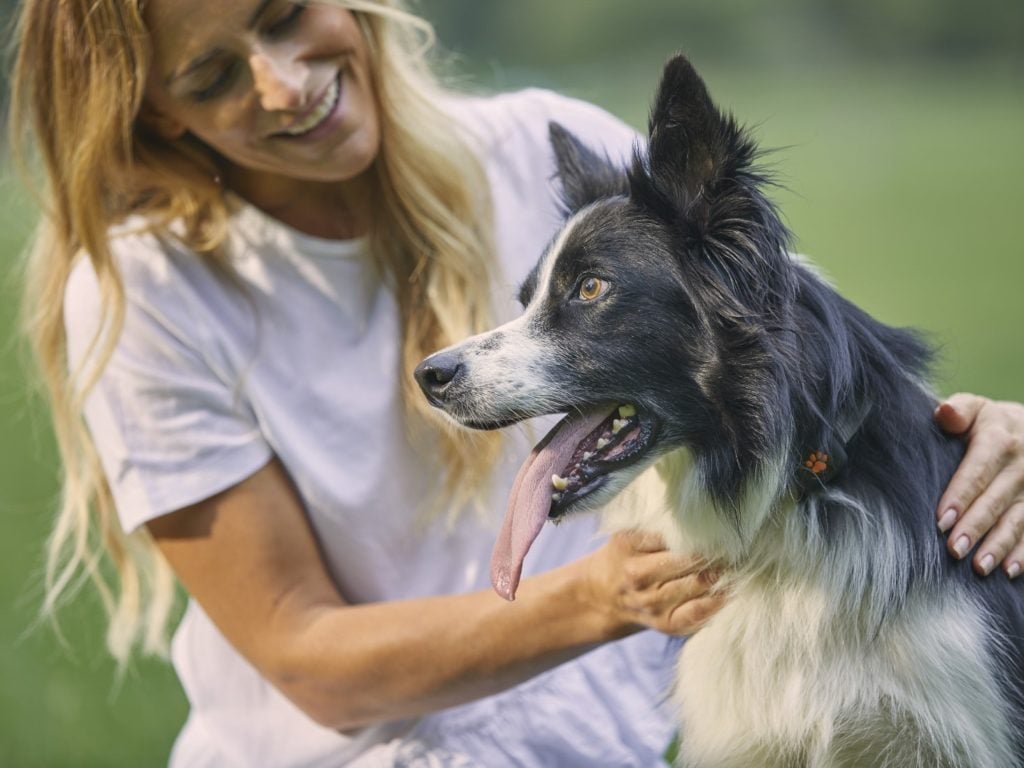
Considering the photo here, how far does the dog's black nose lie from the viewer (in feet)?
7.07

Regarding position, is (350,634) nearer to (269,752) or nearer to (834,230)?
(269,752)

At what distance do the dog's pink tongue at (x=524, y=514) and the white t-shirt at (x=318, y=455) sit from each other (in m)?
0.53

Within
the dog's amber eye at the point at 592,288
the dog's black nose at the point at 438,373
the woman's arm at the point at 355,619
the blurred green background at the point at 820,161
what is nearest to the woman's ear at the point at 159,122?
the woman's arm at the point at 355,619

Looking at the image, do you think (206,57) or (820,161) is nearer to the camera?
(206,57)

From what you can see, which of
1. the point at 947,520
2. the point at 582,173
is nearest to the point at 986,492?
the point at 947,520

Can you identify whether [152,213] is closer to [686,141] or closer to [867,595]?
[686,141]

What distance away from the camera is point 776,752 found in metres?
2.26

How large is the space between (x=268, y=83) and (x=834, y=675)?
1.46 m

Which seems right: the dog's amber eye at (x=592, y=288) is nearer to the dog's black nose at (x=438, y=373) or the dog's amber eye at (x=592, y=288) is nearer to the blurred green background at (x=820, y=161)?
the dog's black nose at (x=438, y=373)

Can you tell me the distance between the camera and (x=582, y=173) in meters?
2.36

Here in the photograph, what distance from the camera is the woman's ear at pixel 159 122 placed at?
2643 mm

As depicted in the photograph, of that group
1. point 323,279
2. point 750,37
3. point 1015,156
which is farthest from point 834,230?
point 323,279

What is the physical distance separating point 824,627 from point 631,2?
15.6 m

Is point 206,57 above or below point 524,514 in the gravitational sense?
above
